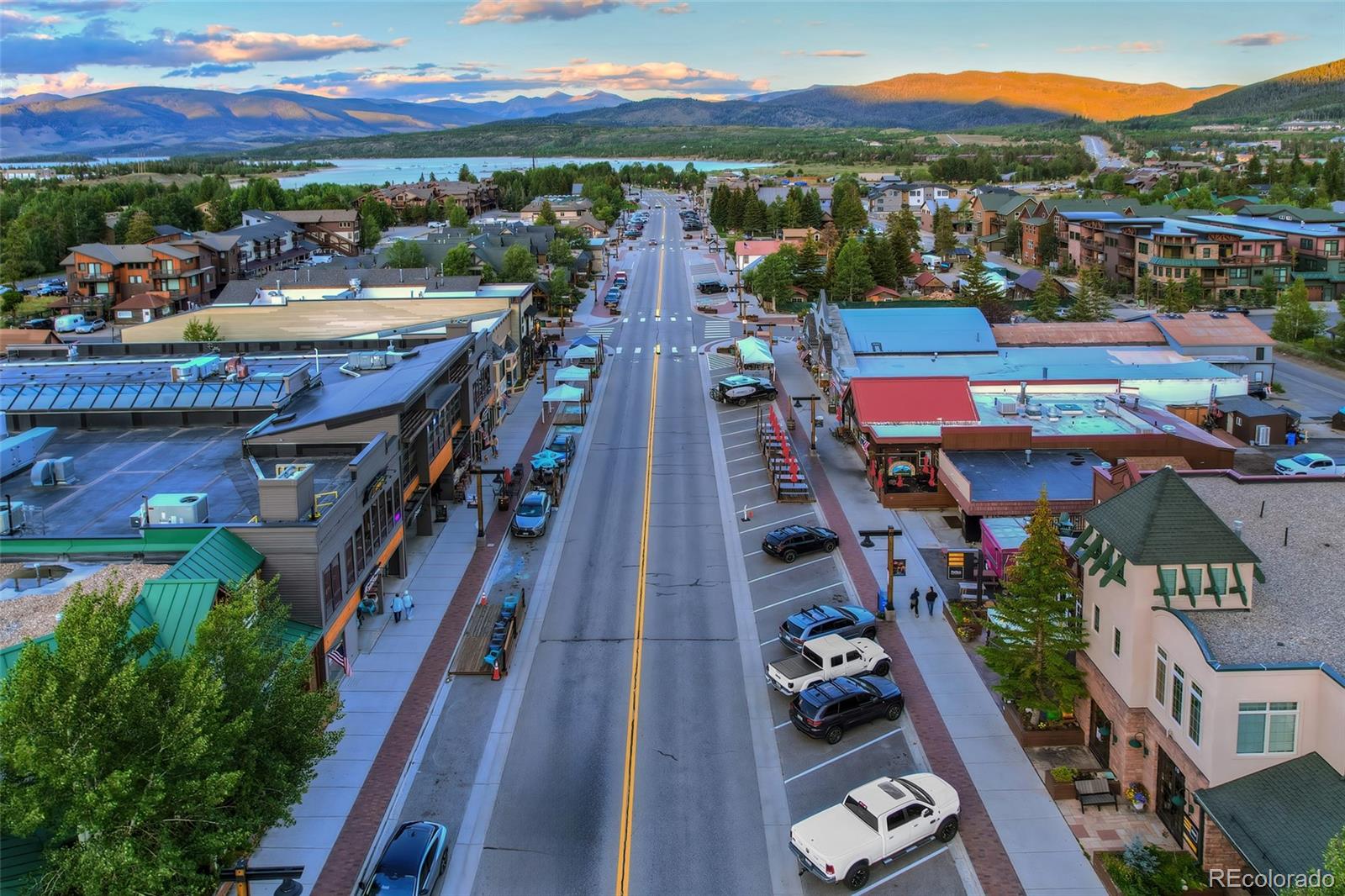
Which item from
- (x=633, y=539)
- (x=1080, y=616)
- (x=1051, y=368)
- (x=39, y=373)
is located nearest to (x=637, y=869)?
(x=1080, y=616)

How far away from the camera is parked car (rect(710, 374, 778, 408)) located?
6769cm

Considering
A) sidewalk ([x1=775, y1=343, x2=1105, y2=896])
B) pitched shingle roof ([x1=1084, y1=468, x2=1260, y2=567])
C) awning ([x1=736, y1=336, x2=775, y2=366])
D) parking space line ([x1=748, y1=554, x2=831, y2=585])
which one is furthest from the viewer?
awning ([x1=736, y1=336, x2=775, y2=366])

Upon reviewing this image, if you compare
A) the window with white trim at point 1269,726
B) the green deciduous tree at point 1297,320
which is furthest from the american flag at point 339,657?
the green deciduous tree at point 1297,320

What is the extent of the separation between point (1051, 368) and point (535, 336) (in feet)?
127

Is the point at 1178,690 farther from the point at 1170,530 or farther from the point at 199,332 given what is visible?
the point at 199,332

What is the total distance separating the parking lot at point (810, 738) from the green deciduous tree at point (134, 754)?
11.4 meters

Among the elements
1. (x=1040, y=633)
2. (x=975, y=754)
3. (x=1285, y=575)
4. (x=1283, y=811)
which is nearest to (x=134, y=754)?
(x=975, y=754)

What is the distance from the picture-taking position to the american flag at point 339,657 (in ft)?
101

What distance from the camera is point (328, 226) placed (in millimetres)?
160875

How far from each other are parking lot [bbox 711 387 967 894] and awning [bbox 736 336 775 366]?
67.9 ft

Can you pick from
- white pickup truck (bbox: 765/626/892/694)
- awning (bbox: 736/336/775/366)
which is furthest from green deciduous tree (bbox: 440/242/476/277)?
white pickup truck (bbox: 765/626/892/694)

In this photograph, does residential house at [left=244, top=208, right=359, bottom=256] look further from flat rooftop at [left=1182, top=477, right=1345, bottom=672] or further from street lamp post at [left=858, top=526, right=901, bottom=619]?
flat rooftop at [left=1182, top=477, right=1345, bottom=672]

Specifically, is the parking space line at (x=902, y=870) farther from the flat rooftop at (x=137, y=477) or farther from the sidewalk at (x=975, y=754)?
the flat rooftop at (x=137, y=477)

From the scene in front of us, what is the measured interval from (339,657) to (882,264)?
9069 cm
